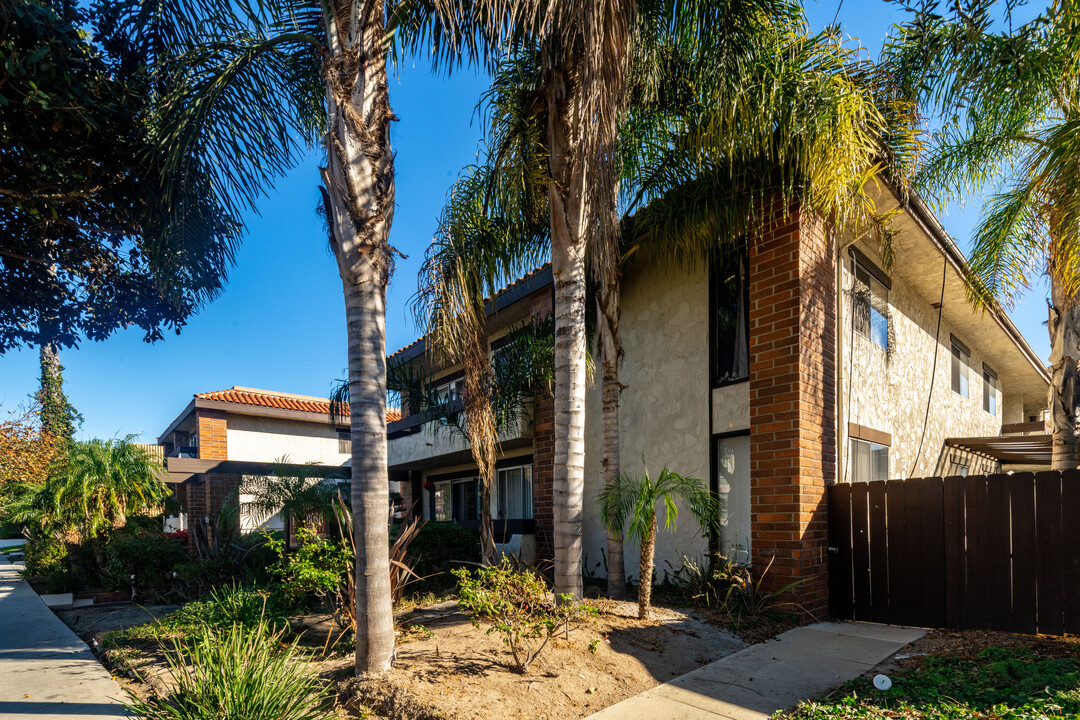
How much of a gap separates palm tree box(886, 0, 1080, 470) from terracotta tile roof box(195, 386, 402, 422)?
65.2 ft

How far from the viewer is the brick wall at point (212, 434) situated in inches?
935

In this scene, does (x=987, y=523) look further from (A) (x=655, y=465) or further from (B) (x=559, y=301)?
(B) (x=559, y=301)

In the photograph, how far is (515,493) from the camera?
48.3 ft

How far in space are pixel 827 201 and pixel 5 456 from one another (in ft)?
63.5

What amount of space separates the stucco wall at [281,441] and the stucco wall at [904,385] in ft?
68.8

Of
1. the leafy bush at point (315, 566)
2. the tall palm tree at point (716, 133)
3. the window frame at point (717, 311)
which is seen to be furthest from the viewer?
the window frame at point (717, 311)

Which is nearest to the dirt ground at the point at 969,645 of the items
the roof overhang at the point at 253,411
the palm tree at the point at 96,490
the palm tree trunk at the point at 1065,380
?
the palm tree trunk at the point at 1065,380

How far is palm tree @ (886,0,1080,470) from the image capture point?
6918 millimetres

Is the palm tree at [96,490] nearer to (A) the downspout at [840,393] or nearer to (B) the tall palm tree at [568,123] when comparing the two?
(B) the tall palm tree at [568,123]

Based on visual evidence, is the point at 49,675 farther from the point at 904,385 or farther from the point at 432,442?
the point at 904,385

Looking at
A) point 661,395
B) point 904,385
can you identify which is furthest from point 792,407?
point 904,385

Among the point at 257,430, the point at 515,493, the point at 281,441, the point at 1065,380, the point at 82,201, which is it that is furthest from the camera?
the point at 281,441

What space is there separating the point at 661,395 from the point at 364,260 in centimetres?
588

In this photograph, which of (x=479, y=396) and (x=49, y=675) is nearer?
(x=49, y=675)
